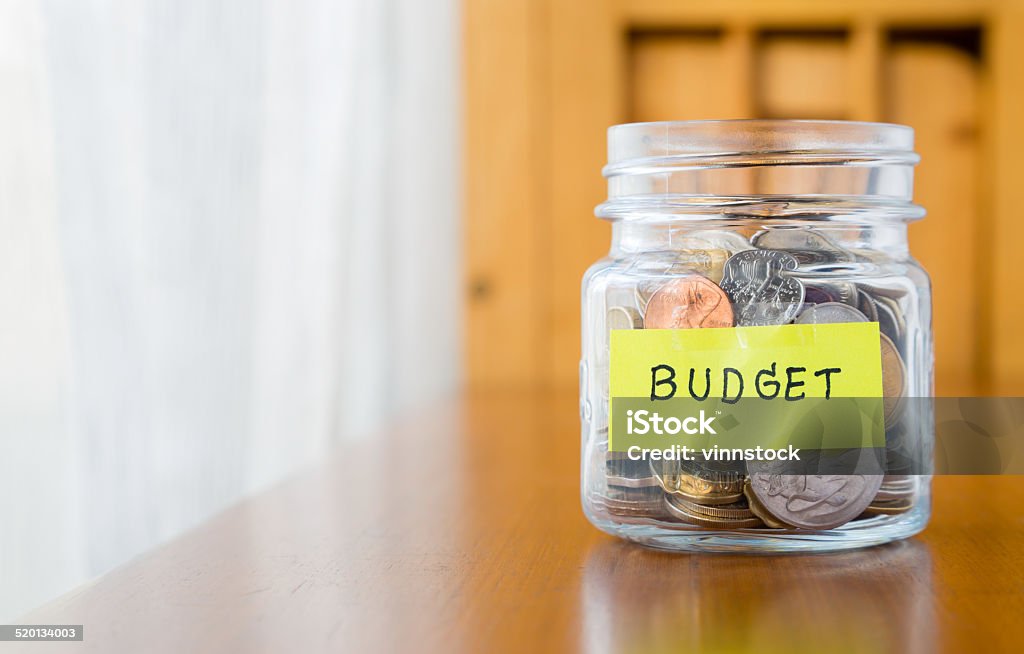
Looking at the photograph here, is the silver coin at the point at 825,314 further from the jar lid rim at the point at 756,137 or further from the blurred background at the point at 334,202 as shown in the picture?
the blurred background at the point at 334,202

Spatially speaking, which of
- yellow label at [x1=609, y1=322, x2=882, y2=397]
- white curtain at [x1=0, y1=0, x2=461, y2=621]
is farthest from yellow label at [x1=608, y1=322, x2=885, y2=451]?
white curtain at [x1=0, y1=0, x2=461, y2=621]

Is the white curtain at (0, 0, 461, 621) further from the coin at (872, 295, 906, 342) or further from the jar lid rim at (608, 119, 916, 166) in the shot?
Result: the coin at (872, 295, 906, 342)

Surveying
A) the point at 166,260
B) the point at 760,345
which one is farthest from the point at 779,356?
the point at 166,260

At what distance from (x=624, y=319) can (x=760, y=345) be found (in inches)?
2.6

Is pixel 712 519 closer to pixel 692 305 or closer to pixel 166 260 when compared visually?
pixel 692 305

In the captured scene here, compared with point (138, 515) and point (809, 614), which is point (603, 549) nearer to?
point (809, 614)

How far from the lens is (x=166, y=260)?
2.64ft

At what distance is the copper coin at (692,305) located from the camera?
49 cm

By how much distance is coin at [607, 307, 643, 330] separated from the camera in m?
0.51

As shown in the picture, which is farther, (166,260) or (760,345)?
(166,260)

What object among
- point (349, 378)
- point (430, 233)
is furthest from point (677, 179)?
point (430, 233)

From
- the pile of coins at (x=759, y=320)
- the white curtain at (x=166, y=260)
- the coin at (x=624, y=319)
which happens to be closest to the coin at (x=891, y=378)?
the pile of coins at (x=759, y=320)

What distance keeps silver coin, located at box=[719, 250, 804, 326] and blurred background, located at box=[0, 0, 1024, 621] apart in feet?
1.32

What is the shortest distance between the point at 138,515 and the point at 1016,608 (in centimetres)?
58
